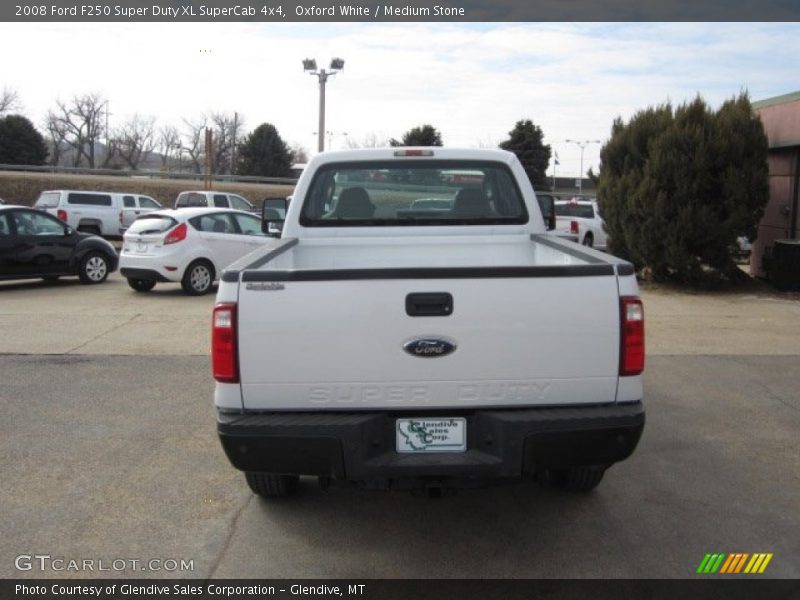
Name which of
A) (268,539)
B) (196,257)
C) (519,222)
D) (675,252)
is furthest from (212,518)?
(675,252)

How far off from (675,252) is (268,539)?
37.1 feet

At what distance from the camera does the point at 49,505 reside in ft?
15.5

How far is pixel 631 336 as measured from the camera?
12.5 feet

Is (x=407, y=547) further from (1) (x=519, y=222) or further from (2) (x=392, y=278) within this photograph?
(1) (x=519, y=222)

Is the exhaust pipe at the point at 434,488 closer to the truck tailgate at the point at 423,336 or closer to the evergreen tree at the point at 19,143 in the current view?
the truck tailgate at the point at 423,336

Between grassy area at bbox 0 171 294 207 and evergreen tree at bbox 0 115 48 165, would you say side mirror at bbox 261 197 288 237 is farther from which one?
evergreen tree at bbox 0 115 48 165

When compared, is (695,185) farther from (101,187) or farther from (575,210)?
(101,187)

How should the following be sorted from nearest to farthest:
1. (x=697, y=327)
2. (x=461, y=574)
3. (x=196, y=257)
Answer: (x=461, y=574)
(x=697, y=327)
(x=196, y=257)

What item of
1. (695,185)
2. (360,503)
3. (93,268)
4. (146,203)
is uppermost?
(695,185)

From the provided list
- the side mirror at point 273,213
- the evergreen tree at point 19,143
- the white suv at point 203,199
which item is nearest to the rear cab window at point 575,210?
the white suv at point 203,199

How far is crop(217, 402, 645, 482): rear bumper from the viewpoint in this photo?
12.2 feet

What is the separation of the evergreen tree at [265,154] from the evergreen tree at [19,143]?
15.6m

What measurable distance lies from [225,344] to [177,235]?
1055 cm

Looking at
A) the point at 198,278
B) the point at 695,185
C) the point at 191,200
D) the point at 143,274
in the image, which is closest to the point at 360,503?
the point at 198,278
